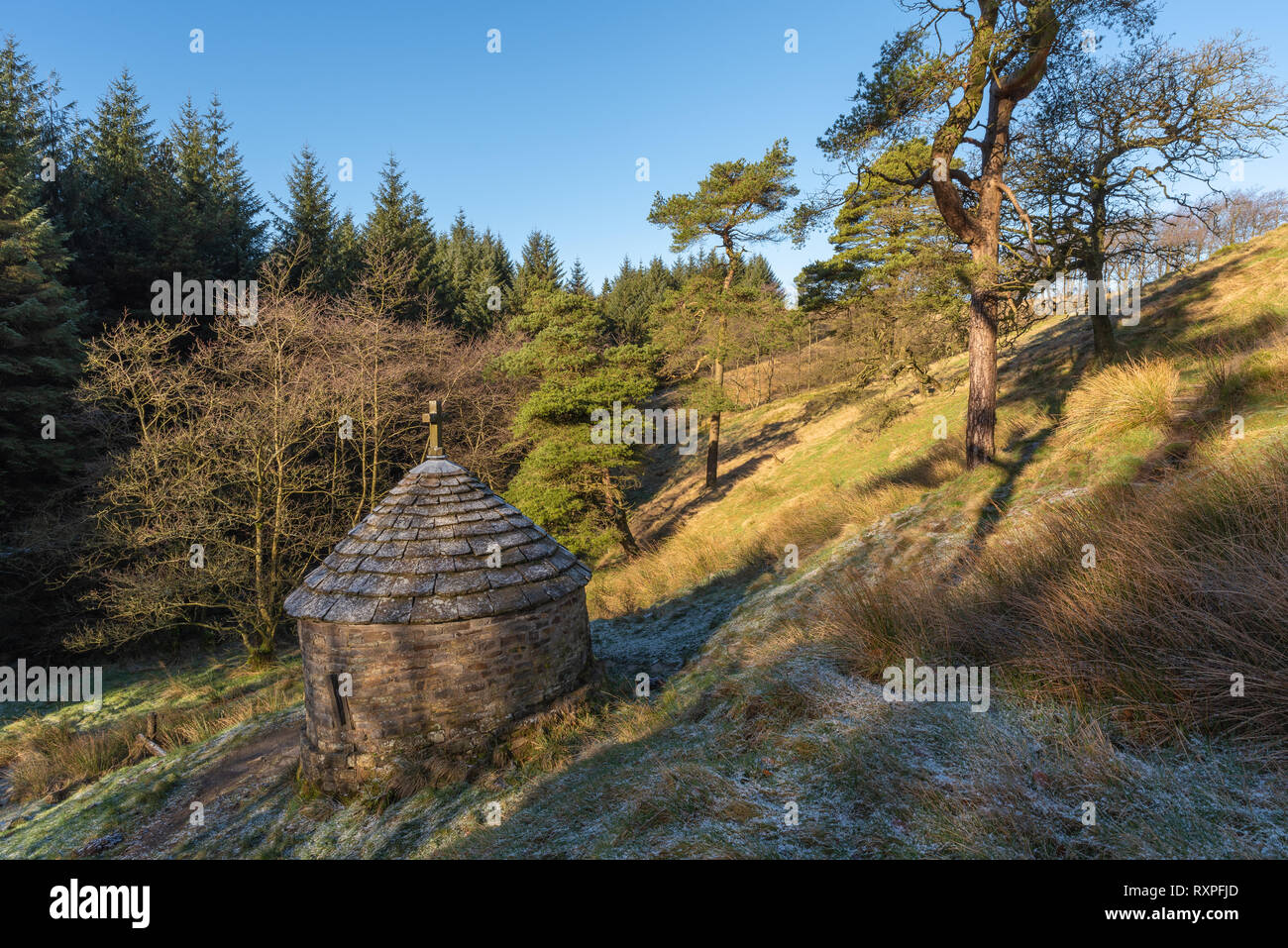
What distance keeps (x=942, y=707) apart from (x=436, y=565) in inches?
214

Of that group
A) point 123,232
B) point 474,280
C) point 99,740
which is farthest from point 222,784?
point 474,280

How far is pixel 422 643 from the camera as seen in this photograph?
6355mm

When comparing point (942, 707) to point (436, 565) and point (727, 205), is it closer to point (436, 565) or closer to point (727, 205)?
point (436, 565)

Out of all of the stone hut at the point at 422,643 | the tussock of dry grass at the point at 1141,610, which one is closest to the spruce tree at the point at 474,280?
the stone hut at the point at 422,643

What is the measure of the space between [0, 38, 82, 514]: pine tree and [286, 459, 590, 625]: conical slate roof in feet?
44.8

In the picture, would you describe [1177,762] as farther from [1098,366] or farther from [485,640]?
[1098,366]

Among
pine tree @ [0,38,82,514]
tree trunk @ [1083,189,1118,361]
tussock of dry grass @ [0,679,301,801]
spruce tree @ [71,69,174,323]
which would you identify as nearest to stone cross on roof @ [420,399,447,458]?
tussock of dry grass @ [0,679,301,801]

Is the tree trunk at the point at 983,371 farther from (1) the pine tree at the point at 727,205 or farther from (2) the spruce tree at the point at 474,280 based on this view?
(2) the spruce tree at the point at 474,280

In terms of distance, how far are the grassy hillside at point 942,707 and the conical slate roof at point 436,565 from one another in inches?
70.0

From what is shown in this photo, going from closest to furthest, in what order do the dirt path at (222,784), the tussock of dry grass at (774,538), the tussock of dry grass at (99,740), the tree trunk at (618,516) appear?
the dirt path at (222,784)
the tussock of dry grass at (99,740)
the tussock of dry grass at (774,538)
the tree trunk at (618,516)

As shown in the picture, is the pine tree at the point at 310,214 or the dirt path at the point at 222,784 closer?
the dirt path at the point at 222,784

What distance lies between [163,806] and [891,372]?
49.5 feet

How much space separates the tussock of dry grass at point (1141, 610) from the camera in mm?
3590
